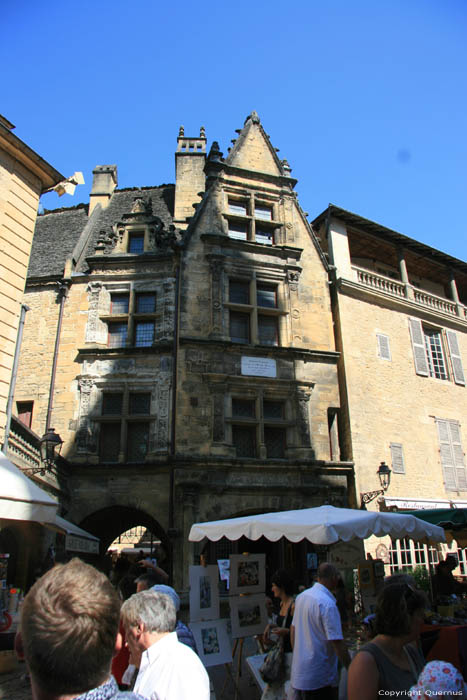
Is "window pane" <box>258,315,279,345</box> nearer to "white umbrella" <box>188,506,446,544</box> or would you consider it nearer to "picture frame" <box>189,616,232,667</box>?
"white umbrella" <box>188,506,446,544</box>

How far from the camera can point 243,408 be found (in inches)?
517

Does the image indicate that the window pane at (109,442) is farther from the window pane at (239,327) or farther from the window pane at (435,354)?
the window pane at (435,354)

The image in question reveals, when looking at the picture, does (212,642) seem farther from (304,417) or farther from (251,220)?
(251,220)

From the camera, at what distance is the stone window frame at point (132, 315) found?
43.7ft

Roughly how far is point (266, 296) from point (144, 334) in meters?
3.74

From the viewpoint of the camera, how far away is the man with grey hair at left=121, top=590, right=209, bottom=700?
86.3 inches

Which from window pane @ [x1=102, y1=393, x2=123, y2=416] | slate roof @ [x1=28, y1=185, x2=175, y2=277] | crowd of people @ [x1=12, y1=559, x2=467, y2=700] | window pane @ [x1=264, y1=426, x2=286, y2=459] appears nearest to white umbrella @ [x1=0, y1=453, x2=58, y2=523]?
crowd of people @ [x1=12, y1=559, x2=467, y2=700]

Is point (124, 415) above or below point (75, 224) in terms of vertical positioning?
below

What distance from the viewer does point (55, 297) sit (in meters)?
13.9

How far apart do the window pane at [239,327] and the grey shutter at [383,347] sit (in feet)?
13.3

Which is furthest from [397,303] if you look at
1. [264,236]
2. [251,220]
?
[251,220]

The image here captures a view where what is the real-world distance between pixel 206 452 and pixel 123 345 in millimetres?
3827

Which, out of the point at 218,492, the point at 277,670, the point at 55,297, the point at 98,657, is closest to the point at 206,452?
the point at 218,492

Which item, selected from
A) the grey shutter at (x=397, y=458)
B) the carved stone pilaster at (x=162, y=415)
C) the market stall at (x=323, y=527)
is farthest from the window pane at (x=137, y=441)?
the grey shutter at (x=397, y=458)
